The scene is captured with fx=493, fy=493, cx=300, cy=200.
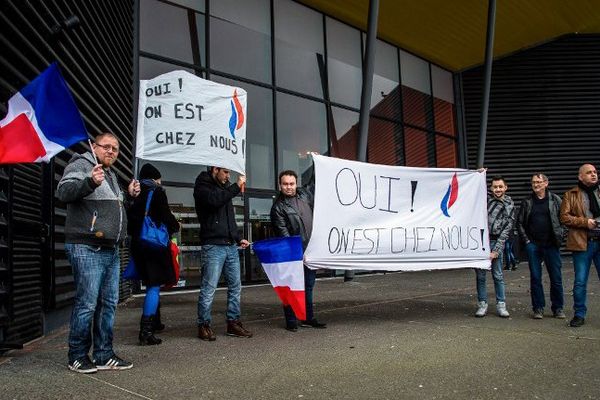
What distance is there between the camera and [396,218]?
6035mm

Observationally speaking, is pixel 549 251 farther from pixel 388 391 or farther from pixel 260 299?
pixel 260 299

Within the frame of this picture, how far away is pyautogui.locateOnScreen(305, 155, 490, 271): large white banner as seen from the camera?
218 inches

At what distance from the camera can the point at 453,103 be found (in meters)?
17.9

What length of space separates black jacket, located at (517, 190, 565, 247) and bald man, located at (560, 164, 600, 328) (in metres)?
0.22

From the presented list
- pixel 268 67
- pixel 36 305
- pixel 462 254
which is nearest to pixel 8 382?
pixel 36 305

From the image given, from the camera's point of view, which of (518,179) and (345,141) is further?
(518,179)

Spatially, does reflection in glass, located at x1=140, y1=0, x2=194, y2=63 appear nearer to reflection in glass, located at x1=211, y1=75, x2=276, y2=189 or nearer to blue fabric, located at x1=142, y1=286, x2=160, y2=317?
reflection in glass, located at x1=211, y1=75, x2=276, y2=189

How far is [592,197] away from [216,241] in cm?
419

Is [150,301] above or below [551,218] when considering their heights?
below

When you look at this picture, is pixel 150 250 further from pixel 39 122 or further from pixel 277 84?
pixel 277 84

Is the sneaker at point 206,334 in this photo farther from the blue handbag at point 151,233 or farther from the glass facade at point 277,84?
the glass facade at point 277,84

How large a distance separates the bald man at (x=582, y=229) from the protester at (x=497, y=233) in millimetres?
739

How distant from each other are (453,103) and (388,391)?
1624cm

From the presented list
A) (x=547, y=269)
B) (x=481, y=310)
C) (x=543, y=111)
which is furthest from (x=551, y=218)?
(x=543, y=111)
